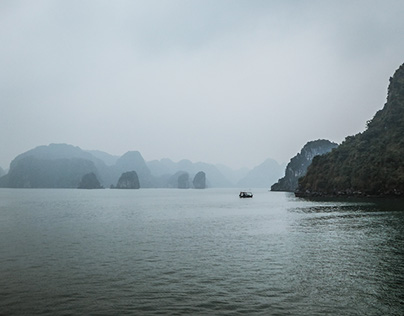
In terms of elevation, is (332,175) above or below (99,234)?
above

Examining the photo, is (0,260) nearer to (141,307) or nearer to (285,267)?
(141,307)

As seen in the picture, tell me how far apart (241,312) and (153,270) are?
11.9 metres

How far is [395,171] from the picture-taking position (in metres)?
136

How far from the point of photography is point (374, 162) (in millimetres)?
150750

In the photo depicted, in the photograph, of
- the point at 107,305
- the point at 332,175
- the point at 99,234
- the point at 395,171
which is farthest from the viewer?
the point at 332,175

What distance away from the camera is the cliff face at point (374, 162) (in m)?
140

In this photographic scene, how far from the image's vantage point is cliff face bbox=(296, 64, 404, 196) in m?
140

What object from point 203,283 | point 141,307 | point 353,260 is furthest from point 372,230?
point 141,307

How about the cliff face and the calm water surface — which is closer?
the calm water surface

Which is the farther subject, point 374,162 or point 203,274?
point 374,162

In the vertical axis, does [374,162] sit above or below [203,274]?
above

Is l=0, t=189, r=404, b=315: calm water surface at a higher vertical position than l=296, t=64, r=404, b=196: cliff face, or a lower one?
lower

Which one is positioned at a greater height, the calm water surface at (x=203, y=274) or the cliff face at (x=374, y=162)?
the cliff face at (x=374, y=162)

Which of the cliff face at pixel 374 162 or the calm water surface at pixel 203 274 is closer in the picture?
the calm water surface at pixel 203 274
